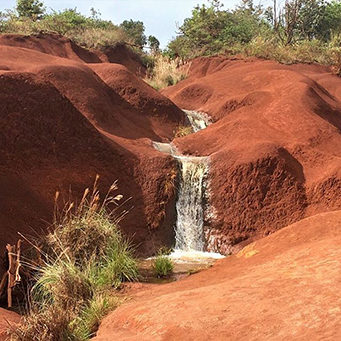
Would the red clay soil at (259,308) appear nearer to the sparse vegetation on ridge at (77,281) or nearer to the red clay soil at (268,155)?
the sparse vegetation on ridge at (77,281)

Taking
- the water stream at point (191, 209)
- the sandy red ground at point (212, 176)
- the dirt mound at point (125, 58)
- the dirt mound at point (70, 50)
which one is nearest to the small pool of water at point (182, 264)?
the water stream at point (191, 209)

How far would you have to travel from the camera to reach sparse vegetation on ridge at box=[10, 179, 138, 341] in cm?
474

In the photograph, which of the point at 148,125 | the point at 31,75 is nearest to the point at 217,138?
the point at 148,125

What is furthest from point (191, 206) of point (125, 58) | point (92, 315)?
point (125, 58)

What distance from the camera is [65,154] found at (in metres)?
10.4

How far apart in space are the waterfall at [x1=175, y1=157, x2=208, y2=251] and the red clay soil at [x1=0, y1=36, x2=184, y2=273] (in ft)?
0.94

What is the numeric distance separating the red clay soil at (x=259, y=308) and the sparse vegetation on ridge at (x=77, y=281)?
0.39 metres

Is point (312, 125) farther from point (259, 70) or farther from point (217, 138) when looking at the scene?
point (259, 70)

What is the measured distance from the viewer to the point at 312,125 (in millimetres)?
13648

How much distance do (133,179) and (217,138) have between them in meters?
3.25

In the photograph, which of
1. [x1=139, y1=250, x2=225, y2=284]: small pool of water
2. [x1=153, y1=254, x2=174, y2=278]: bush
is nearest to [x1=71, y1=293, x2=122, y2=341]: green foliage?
[x1=139, y1=250, x2=225, y2=284]: small pool of water

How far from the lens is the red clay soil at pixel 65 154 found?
30.3 feet

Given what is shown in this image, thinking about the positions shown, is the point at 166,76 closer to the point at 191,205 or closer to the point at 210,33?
the point at 210,33

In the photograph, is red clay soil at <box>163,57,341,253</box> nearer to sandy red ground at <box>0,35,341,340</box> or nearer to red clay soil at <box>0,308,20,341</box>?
sandy red ground at <box>0,35,341,340</box>
